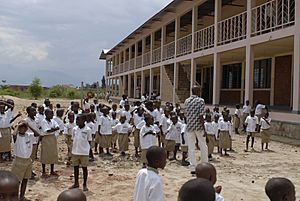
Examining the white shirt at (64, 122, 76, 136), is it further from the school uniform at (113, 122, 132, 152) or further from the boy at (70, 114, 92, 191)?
the boy at (70, 114, 92, 191)

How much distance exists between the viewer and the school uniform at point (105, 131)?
10280 mm

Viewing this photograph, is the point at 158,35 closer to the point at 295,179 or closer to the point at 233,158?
the point at 233,158

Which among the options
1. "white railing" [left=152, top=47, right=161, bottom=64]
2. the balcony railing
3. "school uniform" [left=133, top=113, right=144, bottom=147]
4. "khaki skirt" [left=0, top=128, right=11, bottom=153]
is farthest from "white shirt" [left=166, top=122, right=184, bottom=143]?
the balcony railing

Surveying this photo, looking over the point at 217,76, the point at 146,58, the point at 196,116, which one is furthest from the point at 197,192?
the point at 146,58

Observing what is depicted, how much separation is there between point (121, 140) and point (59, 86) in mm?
48665

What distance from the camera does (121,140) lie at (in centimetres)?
1033

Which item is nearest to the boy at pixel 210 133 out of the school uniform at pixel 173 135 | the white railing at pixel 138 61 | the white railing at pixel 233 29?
the school uniform at pixel 173 135

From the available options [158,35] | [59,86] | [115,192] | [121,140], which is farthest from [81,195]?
[59,86]

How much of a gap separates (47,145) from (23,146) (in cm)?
171

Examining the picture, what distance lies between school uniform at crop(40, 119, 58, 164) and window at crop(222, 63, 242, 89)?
54.5 feet

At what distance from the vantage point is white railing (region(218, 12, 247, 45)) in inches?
651

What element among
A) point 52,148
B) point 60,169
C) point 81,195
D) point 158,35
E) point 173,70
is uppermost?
point 158,35

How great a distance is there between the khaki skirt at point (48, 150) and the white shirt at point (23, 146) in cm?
155

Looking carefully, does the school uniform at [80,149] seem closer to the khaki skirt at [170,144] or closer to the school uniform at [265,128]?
the khaki skirt at [170,144]
